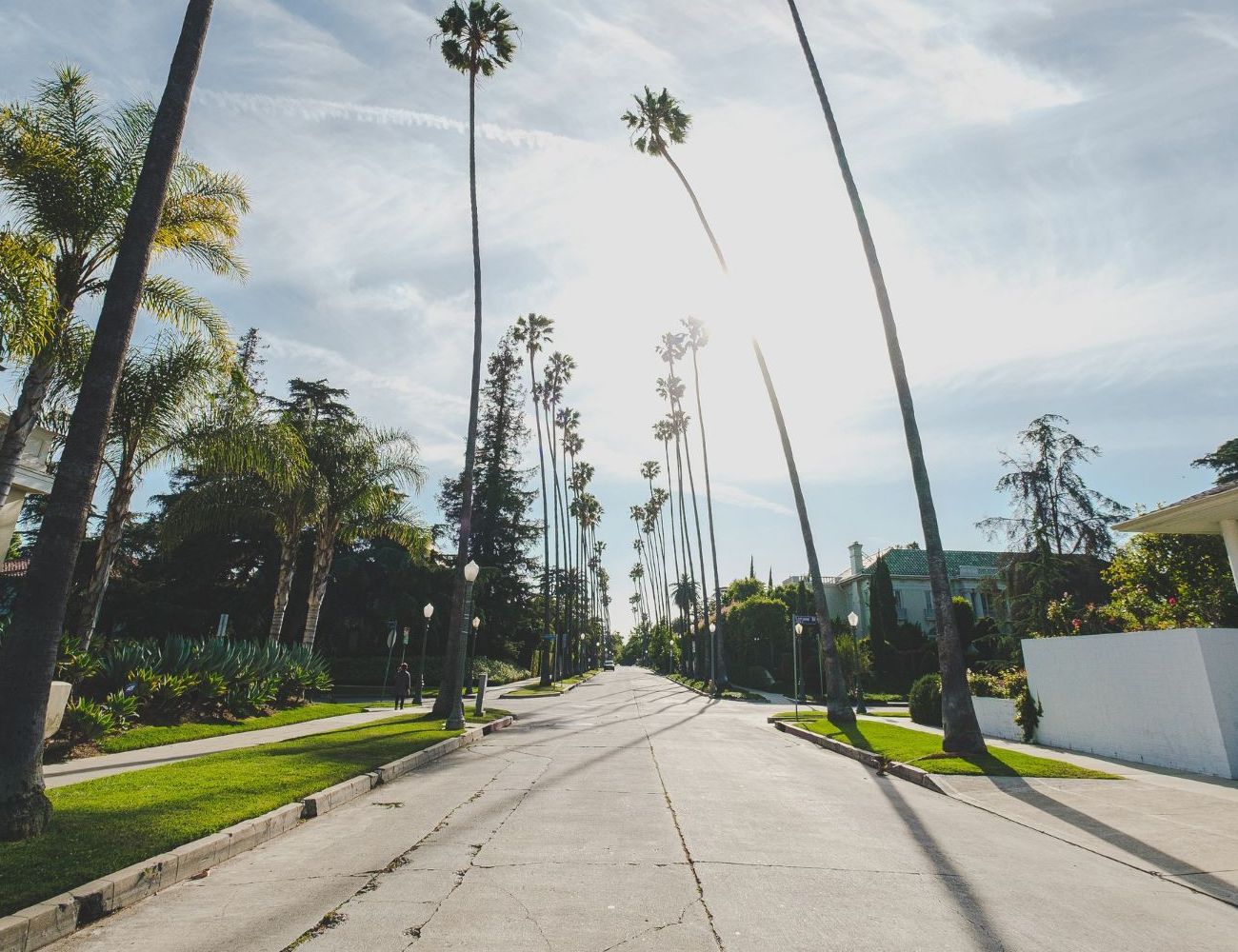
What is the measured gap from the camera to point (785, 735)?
18828 mm

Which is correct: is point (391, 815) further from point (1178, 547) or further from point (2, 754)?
point (1178, 547)

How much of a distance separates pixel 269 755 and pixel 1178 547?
21.6 m

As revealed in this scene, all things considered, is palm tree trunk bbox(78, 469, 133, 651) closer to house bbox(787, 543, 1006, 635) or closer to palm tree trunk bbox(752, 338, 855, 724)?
palm tree trunk bbox(752, 338, 855, 724)

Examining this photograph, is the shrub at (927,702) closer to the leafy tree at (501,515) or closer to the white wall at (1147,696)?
the white wall at (1147,696)

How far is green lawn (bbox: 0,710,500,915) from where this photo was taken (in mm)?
4777

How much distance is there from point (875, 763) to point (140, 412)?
1594cm

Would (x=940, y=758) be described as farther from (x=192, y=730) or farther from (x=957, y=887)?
(x=192, y=730)

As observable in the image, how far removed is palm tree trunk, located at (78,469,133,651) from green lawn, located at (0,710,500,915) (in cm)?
516

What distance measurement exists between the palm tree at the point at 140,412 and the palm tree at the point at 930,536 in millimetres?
14568

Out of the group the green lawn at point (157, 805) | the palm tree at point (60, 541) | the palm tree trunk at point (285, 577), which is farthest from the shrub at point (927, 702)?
the palm tree at point (60, 541)

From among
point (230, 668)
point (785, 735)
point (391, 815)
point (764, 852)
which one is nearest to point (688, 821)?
point (764, 852)

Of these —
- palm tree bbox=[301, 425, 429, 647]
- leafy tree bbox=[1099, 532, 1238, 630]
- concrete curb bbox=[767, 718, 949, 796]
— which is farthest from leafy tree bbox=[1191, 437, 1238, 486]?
palm tree bbox=[301, 425, 429, 647]

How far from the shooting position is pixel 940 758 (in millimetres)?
12578

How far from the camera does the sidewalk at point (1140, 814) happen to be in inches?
245
